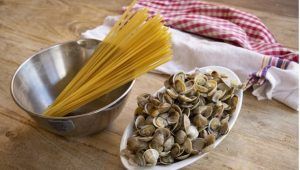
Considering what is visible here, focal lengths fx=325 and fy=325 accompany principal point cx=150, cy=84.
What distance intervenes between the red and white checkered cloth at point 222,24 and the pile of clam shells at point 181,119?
0.20 meters

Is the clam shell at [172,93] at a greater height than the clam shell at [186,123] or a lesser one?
greater

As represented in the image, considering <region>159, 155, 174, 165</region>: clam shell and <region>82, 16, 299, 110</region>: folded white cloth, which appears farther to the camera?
<region>82, 16, 299, 110</region>: folded white cloth

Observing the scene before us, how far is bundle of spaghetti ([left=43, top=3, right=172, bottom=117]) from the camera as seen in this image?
0.43 meters

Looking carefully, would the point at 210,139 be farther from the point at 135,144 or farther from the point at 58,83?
the point at 58,83

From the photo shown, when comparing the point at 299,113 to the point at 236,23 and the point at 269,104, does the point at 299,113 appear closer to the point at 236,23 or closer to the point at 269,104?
the point at 269,104

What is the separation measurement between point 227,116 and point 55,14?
0.54m

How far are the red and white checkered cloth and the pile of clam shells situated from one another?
204 mm

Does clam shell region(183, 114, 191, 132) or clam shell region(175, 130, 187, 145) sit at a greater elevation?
clam shell region(183, 114, 191, 132)

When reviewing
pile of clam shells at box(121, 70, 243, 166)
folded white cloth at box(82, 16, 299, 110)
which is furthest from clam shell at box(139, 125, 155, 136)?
folded white cloth at box(82, 16, 299, 110)

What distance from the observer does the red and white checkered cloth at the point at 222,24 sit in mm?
636

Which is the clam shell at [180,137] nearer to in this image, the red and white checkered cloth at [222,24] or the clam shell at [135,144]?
the clam shell at [135,144]

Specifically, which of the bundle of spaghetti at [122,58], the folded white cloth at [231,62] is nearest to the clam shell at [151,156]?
the bundle of spaghetti at [122,58]

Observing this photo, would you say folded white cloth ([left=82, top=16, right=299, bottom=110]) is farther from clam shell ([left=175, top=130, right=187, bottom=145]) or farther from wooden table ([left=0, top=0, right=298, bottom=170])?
clam shell ([left=175, top=130, right=187, bottom=145])

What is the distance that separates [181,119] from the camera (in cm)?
42
